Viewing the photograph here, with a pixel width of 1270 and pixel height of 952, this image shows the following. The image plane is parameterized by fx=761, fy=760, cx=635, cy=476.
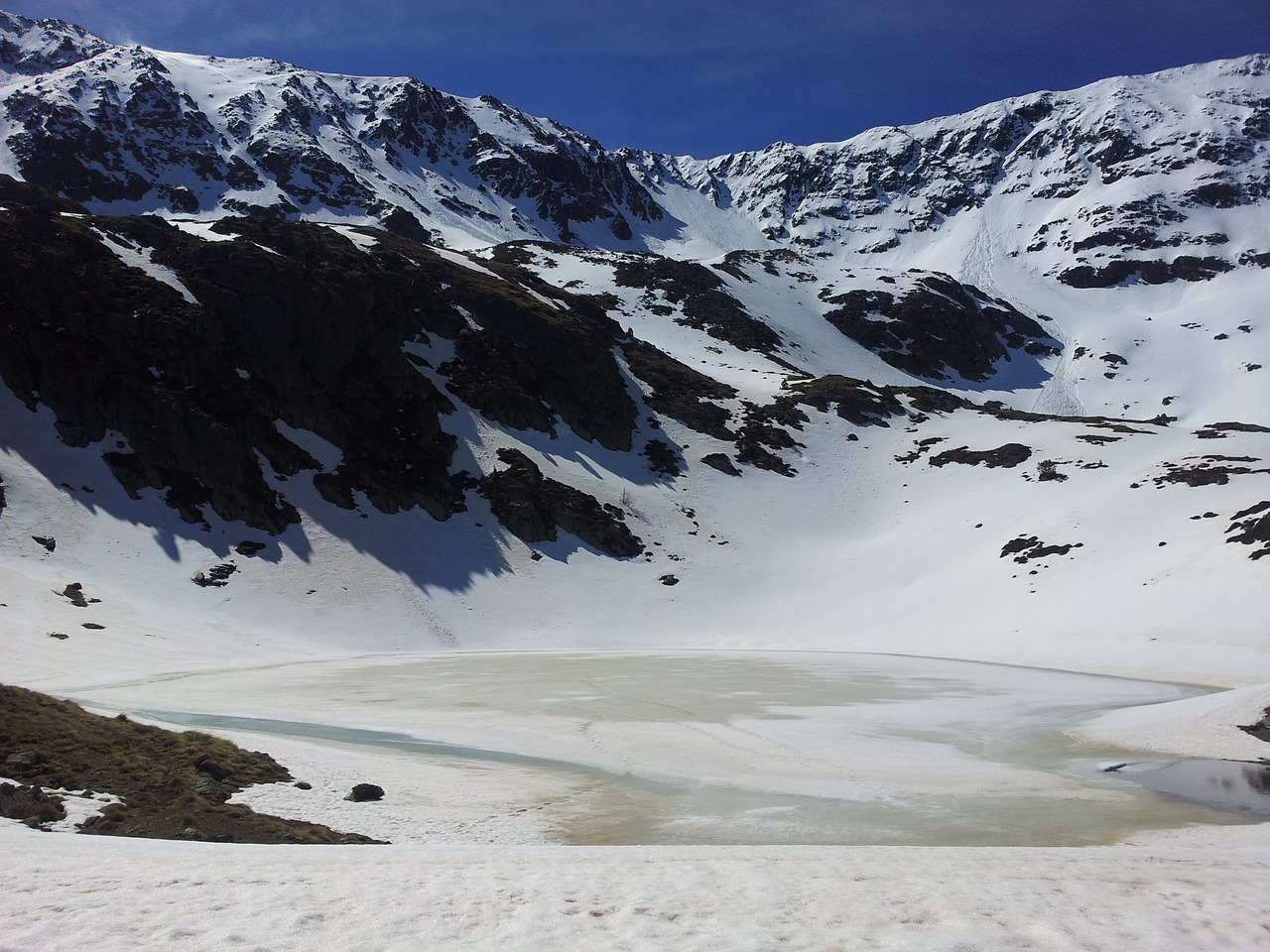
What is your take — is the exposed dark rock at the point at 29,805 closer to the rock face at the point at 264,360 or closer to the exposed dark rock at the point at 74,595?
the exposed dark rock at the point at 74,595

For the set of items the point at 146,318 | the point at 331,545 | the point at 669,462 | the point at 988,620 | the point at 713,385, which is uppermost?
the point at 713,385

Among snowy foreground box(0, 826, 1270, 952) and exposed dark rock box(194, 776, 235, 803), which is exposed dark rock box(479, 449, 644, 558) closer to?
exposed dark rock box(194, 776, 235, 803)

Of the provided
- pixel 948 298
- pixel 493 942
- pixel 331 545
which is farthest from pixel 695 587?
pixel 948 298

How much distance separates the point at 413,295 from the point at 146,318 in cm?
2604

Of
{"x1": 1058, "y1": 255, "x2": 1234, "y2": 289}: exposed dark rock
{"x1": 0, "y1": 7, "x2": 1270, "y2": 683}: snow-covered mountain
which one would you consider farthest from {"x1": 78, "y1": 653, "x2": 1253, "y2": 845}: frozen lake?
{"x1": 1058, "y1": 255, "x2": 1234, "y2": 289}: exposed dark rock

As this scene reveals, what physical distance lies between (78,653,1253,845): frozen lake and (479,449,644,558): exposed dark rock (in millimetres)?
26988

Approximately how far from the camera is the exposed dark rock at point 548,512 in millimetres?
62375

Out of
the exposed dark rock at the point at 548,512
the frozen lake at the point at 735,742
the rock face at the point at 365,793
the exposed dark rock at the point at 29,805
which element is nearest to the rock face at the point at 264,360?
the exposed dark rock at the point at 548,512

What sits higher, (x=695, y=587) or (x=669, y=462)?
(x=669, y=462)

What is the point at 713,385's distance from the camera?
96312 mm

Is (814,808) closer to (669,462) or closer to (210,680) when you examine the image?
(210,680)

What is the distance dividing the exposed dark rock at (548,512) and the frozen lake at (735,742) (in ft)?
88.5

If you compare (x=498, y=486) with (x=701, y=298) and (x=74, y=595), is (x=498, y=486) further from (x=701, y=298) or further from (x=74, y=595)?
(x=701, y=298)

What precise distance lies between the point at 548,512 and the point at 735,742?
45558 mm
